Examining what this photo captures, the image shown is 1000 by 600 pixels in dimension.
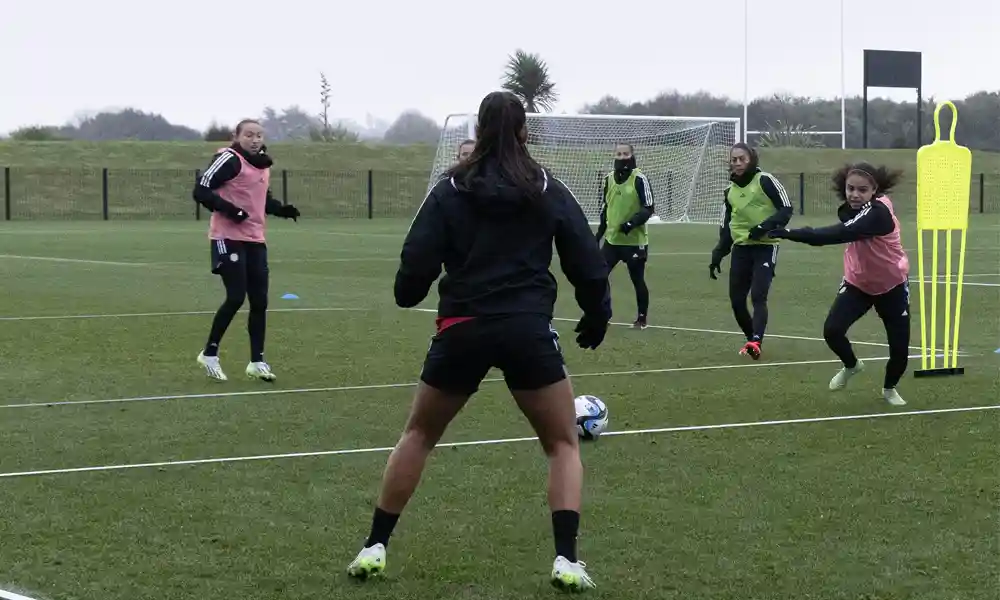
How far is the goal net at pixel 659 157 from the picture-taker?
37.0 meters

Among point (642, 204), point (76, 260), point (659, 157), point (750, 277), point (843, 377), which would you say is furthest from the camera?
point (659, 157)

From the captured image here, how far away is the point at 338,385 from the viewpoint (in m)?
10.6

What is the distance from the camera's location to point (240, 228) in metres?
10.6

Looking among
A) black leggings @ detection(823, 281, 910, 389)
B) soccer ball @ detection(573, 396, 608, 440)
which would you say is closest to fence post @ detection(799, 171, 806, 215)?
black leggings @ detection(823, 281, 910, 389)

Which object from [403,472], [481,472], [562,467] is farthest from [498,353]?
[481,472]

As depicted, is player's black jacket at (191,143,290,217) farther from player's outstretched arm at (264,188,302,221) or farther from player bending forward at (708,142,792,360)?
player bending forward at (708,142,792,360)

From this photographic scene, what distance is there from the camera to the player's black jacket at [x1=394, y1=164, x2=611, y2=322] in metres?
5.16

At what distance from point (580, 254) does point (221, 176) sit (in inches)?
231

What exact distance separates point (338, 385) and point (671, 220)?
1057 inches

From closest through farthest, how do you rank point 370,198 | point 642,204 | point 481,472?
point 481,472
point 642,204
point 370,198

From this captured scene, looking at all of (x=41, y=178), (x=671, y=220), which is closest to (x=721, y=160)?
(x=671, y=220)

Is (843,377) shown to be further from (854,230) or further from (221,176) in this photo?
(221,176)

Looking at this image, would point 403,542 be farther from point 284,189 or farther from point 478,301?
point 284,189

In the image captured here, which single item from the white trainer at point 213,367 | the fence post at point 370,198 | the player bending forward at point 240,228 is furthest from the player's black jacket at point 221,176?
the fence post at point 370,198
